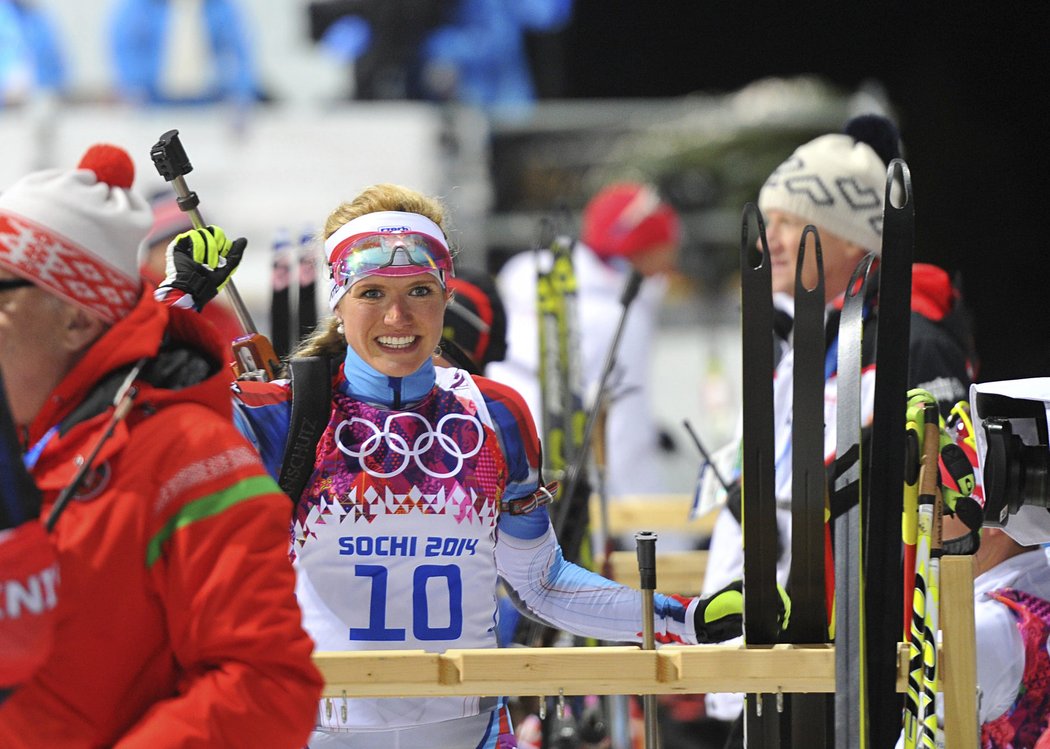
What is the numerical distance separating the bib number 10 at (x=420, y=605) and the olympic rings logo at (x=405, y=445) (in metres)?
0.16

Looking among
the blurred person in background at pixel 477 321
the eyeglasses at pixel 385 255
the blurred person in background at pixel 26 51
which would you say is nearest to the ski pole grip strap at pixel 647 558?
the eyeglasses at pixel 385 255

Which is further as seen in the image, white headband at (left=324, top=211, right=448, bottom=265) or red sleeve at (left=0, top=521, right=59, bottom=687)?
white headband at (left=324, top=211, right=448, bottom=265)

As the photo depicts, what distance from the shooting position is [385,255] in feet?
9.35

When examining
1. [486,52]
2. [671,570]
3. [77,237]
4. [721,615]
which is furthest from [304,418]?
[486,52]

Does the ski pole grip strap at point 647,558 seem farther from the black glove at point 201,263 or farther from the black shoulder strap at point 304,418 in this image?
the black glove at point 201,263

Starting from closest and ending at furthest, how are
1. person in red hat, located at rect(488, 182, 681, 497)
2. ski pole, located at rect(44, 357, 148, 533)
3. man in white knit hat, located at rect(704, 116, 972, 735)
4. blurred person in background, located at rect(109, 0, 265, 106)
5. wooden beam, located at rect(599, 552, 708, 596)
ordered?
ski pole, located at rect(44, 357, 148, 533) → man in white knit hat, located at rect(704, 116, 972, 735) → wooden beam, located at rect(599, 552, 708, 596) → person in red hat, located at rect(488, 182, 681, 497) → blurred person in background, located at rect(109, 0, 265, 106)

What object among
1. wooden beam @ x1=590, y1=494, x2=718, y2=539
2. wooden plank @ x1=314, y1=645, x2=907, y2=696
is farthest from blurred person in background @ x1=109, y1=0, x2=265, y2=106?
wooden plank @ x1=314, y1=645, x2=907, y2=696

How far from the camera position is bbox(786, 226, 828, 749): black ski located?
2553mm

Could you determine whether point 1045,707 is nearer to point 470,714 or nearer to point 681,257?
point 470,714

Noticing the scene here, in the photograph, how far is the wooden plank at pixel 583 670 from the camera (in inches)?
97.2

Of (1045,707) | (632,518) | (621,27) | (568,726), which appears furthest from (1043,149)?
(1045,707)

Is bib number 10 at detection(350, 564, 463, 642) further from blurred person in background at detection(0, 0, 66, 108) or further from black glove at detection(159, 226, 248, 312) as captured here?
blurred person in background at detection(0, 0, 66, 108)

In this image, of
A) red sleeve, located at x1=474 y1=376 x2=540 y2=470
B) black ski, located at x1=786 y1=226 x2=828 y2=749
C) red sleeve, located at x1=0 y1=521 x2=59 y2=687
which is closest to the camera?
red sleeve, located at x1=0 y1=521 x2=59 y2=687

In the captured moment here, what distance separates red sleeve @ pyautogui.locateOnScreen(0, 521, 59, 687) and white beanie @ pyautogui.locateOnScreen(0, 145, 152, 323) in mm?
309
